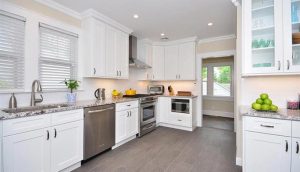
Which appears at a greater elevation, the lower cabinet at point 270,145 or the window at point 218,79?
the window at point 218,79

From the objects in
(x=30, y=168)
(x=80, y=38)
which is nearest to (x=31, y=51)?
(x=80, y=38)

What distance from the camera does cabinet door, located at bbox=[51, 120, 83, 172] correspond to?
1.92 metres

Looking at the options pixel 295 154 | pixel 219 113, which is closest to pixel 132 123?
pixel 295 154

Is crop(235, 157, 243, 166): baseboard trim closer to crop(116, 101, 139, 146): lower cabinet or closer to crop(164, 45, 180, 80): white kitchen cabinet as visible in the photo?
crop(116, 101, 139, 146): lower cabinet

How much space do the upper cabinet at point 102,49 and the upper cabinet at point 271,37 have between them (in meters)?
2.46

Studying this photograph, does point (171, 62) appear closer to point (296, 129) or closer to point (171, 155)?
point (171, 155)

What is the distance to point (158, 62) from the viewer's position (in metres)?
4.79

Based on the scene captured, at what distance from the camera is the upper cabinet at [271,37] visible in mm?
1769

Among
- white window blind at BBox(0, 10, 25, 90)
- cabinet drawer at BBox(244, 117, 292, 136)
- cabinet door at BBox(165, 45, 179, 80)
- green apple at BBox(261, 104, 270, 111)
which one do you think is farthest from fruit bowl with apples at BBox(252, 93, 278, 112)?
white window blind at BBox(0, 10, 25, 90)

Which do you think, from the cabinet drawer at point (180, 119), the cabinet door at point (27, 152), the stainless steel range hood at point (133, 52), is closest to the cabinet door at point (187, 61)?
the cabinet drawer at point (180, 119)

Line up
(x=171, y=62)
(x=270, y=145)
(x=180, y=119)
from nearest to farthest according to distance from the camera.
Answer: (x=270, y=145), (x=180, y=119), (x=171, y=62)

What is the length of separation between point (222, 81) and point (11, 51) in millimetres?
6378

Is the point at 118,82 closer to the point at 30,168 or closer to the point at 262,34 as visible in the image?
the point at 30,168

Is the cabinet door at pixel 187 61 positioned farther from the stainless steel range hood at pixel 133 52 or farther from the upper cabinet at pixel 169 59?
the stainless steel range hood at pixel 133 52
